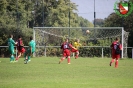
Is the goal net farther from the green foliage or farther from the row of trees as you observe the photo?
the green foliage

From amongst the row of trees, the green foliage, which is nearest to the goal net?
the row of trees

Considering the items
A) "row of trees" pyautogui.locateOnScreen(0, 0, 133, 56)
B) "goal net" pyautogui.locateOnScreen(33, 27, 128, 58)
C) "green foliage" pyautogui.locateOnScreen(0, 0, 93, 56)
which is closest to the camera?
"goal net" pyautogui.locateOnScreen(33, 27, 128, 58)

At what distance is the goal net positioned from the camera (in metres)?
43.6

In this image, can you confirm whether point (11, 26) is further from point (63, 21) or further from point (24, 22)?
point (63, 21)

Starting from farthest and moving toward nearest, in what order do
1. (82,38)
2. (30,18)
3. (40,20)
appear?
(30,18)
(40,20)
(82,38)

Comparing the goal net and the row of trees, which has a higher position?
the row of trees

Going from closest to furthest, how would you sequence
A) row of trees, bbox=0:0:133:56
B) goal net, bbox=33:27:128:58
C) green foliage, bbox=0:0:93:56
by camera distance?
1. goal net, bbox=33:27:128:58
2. row of trees, bbox=0:0:133:56
3. green foliage, bbox=0:0:93:56

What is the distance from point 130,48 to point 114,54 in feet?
61.0

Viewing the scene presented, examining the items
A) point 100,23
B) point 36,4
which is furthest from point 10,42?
point 36,4

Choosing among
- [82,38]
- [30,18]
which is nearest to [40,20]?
[30,18]

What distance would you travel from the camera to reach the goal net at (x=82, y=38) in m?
43.6

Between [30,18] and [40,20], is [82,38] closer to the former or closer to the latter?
[40,20]

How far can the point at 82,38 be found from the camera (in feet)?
149

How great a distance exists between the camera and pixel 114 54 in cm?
2625
